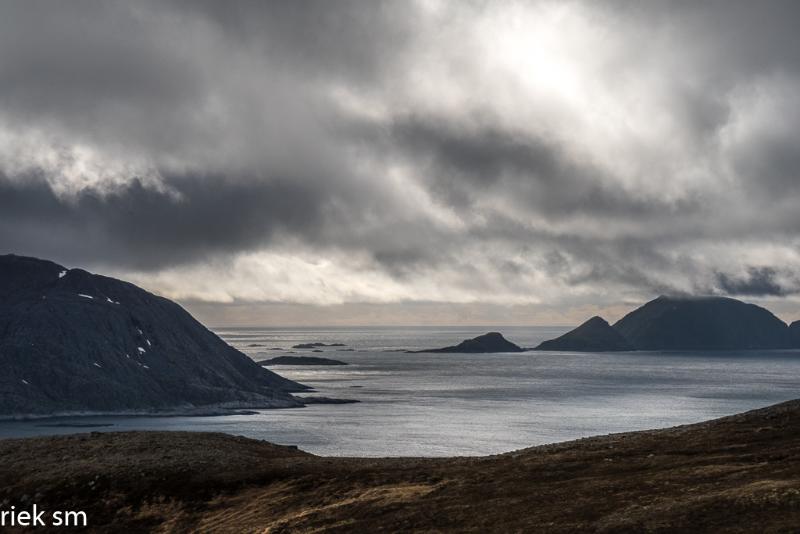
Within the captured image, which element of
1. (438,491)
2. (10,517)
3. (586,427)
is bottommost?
(586,427)

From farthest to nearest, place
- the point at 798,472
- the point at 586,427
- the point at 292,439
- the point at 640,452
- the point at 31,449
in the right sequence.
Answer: the point at 586,427
the point at 292,439
the point at 31,449
the point at 640,452
the point at 798,472

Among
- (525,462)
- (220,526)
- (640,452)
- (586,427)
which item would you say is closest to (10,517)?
(220,526)

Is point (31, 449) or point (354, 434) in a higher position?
point (31, 449)

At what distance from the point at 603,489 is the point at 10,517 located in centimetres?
3539

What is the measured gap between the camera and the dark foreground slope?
29.2 meters

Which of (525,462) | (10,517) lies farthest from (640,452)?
(10,517)

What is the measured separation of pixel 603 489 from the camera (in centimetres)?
3353

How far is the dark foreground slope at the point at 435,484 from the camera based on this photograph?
2925 cm

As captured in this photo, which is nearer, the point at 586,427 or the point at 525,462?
the point at 525,462

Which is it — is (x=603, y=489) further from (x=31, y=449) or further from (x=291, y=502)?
(x=31, y=449)

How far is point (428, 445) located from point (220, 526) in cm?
12711

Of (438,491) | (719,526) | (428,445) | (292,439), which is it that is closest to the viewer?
(719,526)

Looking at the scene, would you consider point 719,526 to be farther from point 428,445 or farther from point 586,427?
point 586,427

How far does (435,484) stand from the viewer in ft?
128
